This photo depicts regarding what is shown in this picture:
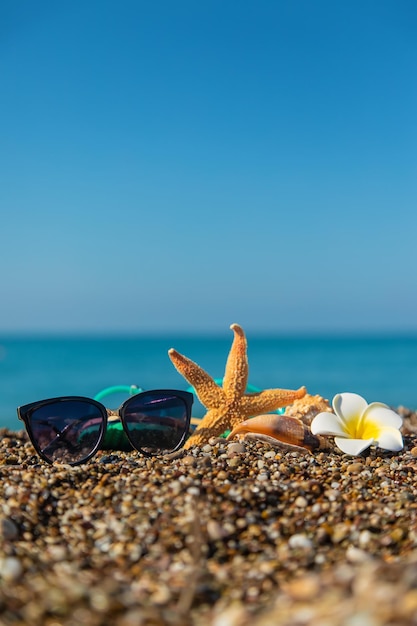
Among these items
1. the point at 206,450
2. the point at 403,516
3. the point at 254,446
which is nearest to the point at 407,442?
the point at 254,446

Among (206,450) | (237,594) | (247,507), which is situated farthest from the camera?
(206,450)

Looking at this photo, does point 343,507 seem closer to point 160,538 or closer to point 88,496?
point 160,538

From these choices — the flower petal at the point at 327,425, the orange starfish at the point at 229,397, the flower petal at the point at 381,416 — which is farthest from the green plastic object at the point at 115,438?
the flower petal at the point at 381,416

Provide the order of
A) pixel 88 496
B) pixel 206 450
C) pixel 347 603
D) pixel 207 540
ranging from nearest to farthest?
1. pixel 347 603
2. pixel 207 540
3. pixel 88 496
4. pixel 206 450

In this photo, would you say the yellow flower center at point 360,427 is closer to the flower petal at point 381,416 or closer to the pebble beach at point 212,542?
the flower petal at point 381,416

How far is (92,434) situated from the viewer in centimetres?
394

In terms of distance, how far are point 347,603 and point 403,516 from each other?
1.38m

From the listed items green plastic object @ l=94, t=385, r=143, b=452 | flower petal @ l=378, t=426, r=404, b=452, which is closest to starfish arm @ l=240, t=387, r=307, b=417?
flower petal @ l=378, t=426, r=404, b=452

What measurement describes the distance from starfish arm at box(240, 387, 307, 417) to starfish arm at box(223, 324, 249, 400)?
0.30 feet

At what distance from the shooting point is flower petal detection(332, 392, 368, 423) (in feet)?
13.7

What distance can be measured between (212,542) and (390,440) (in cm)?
201

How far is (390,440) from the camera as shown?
394 cm

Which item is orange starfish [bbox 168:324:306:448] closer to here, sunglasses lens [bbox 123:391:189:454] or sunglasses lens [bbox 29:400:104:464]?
sunglasses lens [bbox 123:391:189:454]

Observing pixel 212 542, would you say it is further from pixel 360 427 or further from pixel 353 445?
pixel 360 427
